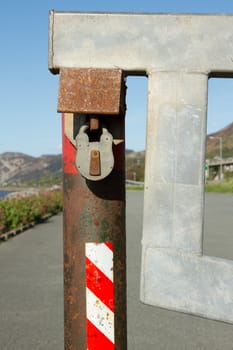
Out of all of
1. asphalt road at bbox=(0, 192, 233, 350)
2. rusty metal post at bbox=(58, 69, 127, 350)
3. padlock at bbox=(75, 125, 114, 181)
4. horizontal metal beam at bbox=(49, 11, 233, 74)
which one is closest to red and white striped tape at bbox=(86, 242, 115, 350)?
rusty metal post at bbox=(58, 69, 127, 350)

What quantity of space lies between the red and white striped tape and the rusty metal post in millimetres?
15

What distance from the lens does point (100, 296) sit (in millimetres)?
2229

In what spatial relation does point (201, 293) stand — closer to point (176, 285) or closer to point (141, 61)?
point (176, 285)

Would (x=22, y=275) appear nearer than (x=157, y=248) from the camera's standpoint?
No

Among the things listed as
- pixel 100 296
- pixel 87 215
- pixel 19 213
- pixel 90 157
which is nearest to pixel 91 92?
pixel 90 157

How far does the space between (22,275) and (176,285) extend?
6485mm

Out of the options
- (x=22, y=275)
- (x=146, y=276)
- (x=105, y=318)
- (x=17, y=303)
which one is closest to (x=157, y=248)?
(x=146, y=276)

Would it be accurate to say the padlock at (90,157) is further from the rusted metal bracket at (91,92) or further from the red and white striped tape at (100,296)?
the red and white striped tape at (100,296)

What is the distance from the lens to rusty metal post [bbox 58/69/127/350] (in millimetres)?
2098

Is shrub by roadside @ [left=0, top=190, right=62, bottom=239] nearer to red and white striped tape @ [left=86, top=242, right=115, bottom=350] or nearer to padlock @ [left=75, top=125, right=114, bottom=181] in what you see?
red and white striped tape @ [left=86, top=242, right=115, bottom=350]

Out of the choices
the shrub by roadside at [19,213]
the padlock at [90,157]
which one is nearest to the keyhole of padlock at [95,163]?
the padlock at [90,157]

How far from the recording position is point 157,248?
83.1 inches

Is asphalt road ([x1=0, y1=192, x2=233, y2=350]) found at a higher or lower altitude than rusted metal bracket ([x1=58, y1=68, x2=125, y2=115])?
lower

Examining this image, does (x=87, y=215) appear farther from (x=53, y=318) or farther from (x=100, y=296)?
(x=53, y=318)
